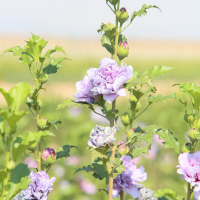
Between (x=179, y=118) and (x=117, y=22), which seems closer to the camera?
(x=117, y=22)

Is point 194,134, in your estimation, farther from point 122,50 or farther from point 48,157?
point 48,157

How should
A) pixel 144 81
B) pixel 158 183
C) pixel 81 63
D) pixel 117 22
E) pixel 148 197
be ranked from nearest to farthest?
pixel 144 81, pixel 117 22, pixel 148 197, pixel 158 183, pixel 81 63

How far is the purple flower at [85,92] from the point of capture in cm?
129

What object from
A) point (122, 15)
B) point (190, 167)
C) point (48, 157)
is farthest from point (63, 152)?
point (122, 15)

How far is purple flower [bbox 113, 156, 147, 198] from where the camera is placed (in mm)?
1385

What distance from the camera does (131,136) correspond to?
1.41 m

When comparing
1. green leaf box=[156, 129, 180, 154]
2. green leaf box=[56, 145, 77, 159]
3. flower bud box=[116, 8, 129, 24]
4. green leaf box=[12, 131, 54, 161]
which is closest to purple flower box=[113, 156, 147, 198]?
green leaf box=[156, 129, 180, 154]

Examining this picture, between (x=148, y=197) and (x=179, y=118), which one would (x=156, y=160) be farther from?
(x=148, y=197)

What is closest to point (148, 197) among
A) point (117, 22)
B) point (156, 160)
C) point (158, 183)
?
point (117, 22)

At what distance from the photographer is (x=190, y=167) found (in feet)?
4.13

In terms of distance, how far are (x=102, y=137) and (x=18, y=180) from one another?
0.35 metres

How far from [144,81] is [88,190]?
176 cm

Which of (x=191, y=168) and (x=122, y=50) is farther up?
(x=122, y=50)

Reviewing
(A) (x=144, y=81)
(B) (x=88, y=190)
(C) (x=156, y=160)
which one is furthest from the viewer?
(C) (x=156, y=160)
